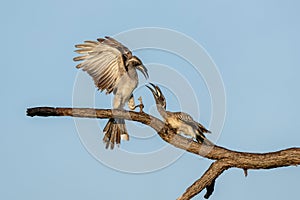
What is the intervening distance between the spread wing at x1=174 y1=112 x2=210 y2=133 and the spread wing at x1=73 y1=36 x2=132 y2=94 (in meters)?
1.46

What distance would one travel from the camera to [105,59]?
1083cm

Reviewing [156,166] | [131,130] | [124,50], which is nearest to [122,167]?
[156,166]

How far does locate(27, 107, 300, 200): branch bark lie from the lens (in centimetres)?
807

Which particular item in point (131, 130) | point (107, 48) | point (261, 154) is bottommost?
point (261, 154)

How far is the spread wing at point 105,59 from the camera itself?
35.0 ft

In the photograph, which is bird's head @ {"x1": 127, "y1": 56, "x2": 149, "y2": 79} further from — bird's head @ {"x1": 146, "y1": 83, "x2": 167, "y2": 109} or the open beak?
bird's head @ {"x1": 146, "y1": 83, "x2": 167, "y2": 109}

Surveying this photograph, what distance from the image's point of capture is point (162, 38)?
35.5 feet

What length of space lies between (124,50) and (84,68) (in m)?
0.77

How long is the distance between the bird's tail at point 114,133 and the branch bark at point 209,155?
7.63 feet

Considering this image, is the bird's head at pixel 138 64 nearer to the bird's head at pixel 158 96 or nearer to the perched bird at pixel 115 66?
the perched bird at pixel 115 66

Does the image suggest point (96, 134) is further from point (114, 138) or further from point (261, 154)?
point (261, 154)

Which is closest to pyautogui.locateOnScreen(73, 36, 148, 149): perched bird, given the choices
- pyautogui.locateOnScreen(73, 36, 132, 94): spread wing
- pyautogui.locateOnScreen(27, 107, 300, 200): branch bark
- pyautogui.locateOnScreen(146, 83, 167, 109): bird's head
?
pyautogui.locateOnScreen(73, 36, 132, 94): spread wing

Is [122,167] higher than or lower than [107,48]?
lower

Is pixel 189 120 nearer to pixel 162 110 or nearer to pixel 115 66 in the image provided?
pixel 162 110
